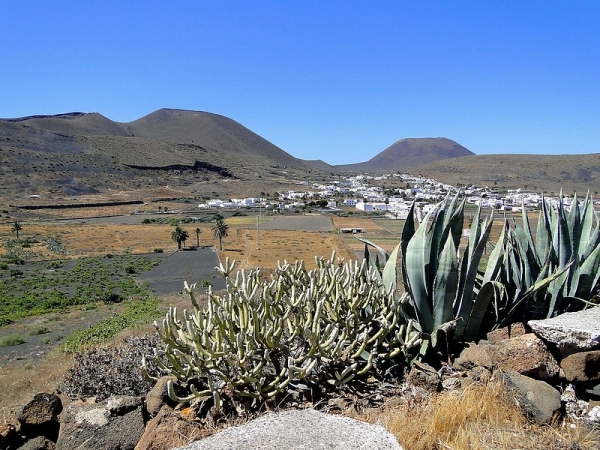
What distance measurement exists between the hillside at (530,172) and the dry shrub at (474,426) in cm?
11512

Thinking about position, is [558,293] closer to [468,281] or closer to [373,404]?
[468,281]

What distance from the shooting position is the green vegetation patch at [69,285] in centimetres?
2936

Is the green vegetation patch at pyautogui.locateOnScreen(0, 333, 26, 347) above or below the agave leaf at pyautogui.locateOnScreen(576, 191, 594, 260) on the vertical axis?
below

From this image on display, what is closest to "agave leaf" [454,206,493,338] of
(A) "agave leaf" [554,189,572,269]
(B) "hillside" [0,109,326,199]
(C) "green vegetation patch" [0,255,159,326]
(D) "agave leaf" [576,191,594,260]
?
(A) "agave leaf" [554,189,572,269]

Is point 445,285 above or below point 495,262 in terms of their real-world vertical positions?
below

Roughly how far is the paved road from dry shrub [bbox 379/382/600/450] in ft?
95.0

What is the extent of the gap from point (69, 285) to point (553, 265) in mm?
37768

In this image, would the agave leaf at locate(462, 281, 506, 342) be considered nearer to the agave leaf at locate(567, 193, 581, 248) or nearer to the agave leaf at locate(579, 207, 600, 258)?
the agave leaf at locate(579, 207, 600, 258)

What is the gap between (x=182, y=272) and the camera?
40.1 metres

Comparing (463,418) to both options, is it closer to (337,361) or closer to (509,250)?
(337,361)

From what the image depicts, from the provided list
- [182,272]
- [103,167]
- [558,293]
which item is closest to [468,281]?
[558,293]

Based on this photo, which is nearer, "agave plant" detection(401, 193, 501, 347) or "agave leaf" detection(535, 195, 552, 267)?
"agave plant" detection(401, 193, 501, 347)

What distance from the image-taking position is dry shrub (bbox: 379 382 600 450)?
8.24ft

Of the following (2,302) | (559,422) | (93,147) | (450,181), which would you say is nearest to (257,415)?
(559,422)
